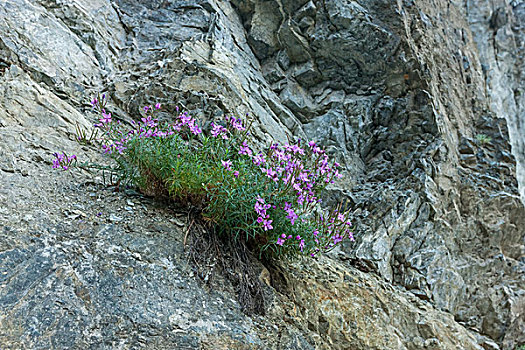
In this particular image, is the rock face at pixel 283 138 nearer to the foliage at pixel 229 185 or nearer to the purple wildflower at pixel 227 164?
the foliage at pixel 229 185

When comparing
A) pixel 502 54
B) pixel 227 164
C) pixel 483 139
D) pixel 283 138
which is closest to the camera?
pixel 227 164

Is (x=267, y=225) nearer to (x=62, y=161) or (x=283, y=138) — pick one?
(x=62, y=161)

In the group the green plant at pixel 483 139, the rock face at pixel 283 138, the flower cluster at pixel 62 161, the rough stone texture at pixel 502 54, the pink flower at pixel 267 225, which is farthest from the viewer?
the rough stone texture at pixel 502 54

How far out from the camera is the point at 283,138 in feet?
17.0

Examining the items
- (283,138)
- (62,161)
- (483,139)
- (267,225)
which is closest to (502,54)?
(483,139)

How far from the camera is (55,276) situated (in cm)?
207

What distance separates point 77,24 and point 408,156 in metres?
5.22

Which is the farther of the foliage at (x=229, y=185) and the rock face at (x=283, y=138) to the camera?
the foliage at (x=229, y=185)

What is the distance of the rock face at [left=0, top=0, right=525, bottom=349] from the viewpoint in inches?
86.2

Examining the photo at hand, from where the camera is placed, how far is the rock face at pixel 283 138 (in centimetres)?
219

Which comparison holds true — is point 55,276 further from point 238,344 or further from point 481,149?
point 481,149

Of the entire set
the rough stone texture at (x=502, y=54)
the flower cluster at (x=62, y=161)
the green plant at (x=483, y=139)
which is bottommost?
the flower cluster at (x=62, y=161)

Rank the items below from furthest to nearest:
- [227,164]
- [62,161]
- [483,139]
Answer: [483,139], [62,161], [227,164]

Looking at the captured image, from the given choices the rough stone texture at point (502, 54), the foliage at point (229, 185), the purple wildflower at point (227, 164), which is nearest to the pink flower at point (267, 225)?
the foliage at point (229, 185)
